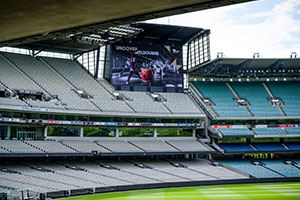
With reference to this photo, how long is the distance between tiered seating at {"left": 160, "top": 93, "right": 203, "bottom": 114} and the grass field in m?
13.4

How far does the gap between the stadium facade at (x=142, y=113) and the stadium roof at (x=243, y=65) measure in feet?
0.55

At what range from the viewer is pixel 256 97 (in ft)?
197

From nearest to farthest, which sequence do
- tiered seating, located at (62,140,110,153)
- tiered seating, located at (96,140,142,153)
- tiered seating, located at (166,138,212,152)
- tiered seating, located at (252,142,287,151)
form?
1. tiered seating, located at (62,140,110,153)
2. tiered seating, located at (96,140,142,153)
3. tiered seating, located at (166,138,212,152)
4. tiered seating, located at (252,142,287,151)

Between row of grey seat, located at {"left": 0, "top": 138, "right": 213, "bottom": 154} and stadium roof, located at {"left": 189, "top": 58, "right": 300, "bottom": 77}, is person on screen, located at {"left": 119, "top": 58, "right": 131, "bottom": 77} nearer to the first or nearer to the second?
row of grey seat, located at {"left": 0, "top": 138, "right": 213, "bottom": 154}

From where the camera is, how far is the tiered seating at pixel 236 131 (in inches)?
2114

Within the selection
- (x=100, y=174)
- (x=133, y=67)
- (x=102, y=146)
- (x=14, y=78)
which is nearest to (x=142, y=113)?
(x=102, y=146)

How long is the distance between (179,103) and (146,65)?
7.30 metres

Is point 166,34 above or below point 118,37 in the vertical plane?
above

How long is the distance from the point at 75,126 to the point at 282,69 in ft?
111

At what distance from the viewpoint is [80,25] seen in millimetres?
9016

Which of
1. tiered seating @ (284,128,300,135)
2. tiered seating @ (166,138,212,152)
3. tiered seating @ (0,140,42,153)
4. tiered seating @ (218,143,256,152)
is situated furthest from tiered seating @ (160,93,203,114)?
tiered seating @ (0,140,42,153)

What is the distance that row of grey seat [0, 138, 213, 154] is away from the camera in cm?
4097

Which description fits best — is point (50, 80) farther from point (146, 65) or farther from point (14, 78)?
point (146, 65)

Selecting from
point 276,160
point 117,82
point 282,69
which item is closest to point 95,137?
point 117,82
